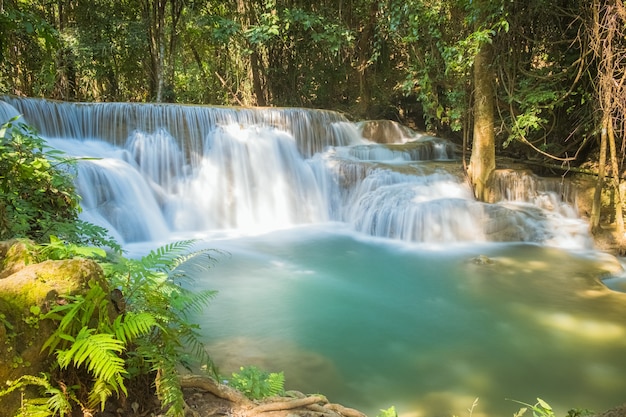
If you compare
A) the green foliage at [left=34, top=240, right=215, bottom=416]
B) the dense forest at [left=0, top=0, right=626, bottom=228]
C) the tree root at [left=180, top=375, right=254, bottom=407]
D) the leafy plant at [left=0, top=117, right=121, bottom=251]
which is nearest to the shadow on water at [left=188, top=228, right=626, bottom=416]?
the tree root at [left=180, top=375, right=254, bottom=407]

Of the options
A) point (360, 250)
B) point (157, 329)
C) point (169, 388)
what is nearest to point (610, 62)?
point (360, 250)

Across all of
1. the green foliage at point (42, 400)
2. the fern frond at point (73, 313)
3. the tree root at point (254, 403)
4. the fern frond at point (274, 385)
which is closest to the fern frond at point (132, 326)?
the fern frond at point (73, 313)

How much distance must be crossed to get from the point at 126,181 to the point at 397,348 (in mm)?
6582

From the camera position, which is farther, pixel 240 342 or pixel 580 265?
pixel 580 265

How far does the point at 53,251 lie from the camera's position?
6.97 feet

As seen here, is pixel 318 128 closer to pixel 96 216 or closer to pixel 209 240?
pixel 209 240

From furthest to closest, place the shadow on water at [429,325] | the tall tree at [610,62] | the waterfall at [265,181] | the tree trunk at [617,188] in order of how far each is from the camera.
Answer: the waterfall at [265,181] → the tree trunk at [617,188] → the tall tree at [610,62] → the shadow on water at [429,325]

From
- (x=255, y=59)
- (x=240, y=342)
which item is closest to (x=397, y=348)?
(x=240, y=342)

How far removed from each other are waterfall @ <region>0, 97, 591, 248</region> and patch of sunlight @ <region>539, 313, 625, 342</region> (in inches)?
128

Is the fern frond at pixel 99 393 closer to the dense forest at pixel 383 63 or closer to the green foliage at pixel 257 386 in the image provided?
the green foliage at pixel 257 386

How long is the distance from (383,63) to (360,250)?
10.3 m

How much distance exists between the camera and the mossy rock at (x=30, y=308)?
5.04ft

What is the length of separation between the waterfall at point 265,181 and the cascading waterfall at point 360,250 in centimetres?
4

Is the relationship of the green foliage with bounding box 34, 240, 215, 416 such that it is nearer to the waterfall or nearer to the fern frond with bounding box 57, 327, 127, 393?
the fern frond with bounding box 57, 327, 127, 393
